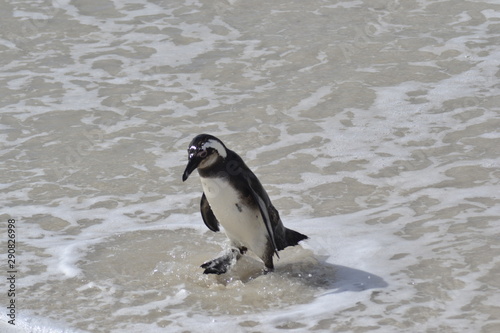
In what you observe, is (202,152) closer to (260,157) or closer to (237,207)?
(237,207)

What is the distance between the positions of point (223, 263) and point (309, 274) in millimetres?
480

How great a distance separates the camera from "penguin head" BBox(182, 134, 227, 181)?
4.46 m

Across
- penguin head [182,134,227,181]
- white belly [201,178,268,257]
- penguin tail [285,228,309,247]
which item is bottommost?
penguin tail [285,228,309,247]

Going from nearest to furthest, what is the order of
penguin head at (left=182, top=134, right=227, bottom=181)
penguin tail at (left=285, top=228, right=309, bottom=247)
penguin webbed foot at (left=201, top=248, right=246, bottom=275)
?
penguin head at (left=182, top=134, right=227, bottom=181) < penguin webbed foot at (left=201, top=248, right=246, bottom=275) < penguin tail at (left=285, top=228, right=309, bottom=247)

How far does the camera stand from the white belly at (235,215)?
4645 mm

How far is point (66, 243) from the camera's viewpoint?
5312mm

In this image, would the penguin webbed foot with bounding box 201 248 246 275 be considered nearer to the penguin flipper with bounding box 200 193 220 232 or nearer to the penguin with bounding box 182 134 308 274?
the penguin with bounding box 182 134 308 274

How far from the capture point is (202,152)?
447cm

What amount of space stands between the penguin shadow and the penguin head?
2.24 feet

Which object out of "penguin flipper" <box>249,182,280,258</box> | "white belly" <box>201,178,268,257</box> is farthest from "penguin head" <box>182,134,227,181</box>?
"penguin flipper" <box>249,182,280,258</box>

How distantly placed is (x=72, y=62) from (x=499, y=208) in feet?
16.1

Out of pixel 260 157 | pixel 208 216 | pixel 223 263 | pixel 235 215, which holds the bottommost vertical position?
pixel 260 157

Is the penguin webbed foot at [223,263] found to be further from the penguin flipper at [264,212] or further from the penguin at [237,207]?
the penguin flipper at [264,212]

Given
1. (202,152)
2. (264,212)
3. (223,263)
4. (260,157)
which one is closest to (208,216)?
(223,263)
